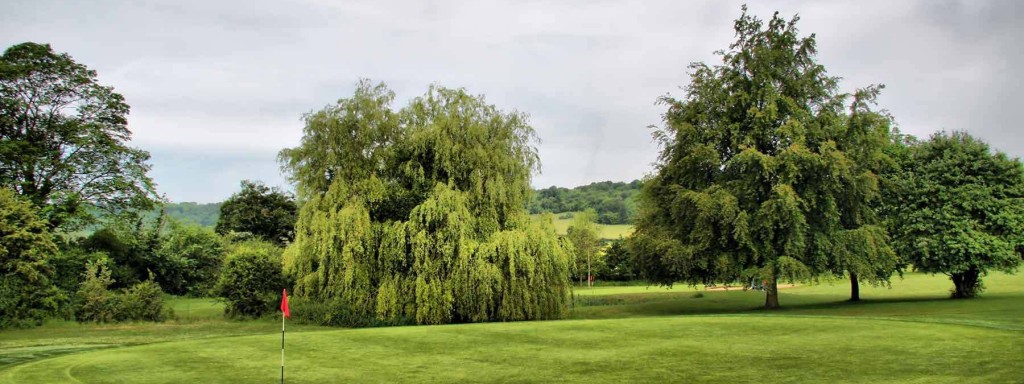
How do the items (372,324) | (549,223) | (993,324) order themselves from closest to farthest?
(993,324) < (372,324) < (549,223)

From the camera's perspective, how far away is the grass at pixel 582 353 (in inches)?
483

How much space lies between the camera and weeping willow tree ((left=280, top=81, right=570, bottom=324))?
1079 inches

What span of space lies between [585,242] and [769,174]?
46620 mm

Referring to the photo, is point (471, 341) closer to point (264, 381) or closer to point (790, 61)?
point (264, 381)

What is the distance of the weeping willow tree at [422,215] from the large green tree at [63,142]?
1422cm

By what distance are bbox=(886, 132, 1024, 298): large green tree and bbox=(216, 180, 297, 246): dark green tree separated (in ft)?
167

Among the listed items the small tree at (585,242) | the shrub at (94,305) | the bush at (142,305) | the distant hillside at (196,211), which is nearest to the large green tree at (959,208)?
the bush at (142,305)

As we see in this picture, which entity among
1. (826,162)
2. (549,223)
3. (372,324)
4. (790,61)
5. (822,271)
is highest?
(790,61)

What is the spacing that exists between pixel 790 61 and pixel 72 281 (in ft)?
116

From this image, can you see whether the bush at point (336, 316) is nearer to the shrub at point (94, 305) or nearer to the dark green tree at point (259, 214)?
the shrub at point (94, 305)

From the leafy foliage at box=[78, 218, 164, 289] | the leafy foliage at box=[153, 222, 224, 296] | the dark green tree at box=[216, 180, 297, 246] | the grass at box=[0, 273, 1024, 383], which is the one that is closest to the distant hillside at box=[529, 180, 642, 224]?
the dark green tree at box=[216, 180, 297, 246]

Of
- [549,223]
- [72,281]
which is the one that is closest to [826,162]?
[549,223]

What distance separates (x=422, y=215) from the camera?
27.8 meters

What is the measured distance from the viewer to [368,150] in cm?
2969
